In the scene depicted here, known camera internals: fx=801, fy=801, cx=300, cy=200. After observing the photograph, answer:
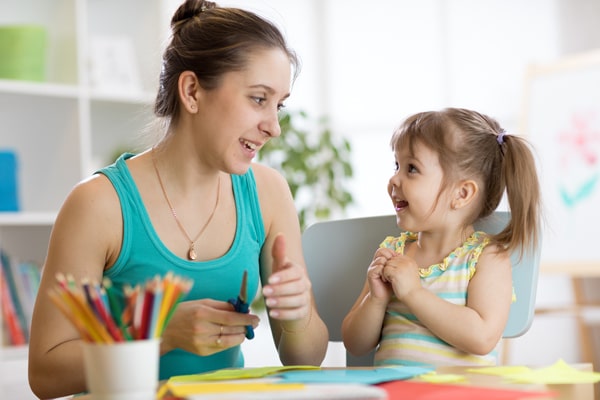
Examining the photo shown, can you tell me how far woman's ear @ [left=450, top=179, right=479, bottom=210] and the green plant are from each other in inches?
72.6

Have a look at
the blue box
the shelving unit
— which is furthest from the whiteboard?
the blue box

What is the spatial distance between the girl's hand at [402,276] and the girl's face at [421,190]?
0.37 ft

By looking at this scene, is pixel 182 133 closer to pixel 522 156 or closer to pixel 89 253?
pixel 89 253

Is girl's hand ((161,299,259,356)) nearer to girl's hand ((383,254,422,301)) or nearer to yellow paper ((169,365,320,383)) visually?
yellow paper ((169,365,320,383))

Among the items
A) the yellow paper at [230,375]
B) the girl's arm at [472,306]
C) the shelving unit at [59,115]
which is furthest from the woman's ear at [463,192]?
the shelving unit at [59,115]

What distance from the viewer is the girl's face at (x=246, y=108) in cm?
142

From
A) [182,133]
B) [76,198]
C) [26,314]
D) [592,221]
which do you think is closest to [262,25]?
[182,133]

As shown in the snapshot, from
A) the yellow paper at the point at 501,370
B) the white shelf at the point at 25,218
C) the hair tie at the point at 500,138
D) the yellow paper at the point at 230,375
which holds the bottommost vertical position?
the yellow paper at the point at 501,370

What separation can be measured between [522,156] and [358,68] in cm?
285

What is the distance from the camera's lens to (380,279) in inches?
56.2

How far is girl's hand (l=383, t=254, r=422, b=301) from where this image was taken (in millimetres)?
1370

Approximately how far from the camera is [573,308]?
344 cm

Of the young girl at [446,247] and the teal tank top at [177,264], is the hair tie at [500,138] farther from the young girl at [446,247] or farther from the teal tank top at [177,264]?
the teal tank top at [177,264]

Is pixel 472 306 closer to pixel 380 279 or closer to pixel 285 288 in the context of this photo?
pixel 380 279
